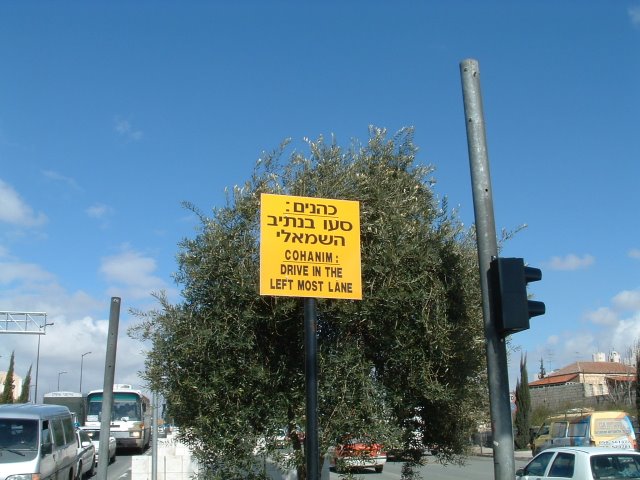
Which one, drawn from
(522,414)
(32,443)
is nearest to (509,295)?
(32,443)

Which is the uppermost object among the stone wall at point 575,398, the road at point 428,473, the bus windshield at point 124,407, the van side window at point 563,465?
the stone wall at point 575,398

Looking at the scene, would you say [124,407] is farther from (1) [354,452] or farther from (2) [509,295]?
(2) [509,295]

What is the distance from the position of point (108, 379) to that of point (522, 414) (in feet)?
124

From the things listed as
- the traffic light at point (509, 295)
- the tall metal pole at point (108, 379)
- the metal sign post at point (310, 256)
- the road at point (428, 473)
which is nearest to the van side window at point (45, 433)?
the tall metal pole at point (108, 379)

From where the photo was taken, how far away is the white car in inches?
440

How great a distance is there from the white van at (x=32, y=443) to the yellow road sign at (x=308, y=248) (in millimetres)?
8485

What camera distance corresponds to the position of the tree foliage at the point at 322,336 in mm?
6727

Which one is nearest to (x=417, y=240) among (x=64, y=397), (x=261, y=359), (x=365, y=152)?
(x=365, y=152)

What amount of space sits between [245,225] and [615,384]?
5718cm

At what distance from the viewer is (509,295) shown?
5676 millimetres

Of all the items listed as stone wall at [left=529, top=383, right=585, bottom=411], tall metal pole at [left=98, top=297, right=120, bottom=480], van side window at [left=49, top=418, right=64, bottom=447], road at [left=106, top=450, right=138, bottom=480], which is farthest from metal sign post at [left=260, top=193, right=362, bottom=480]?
stone wall at [left=529, top=383, right=585, bottom=411]

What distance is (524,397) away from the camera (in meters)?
41.5

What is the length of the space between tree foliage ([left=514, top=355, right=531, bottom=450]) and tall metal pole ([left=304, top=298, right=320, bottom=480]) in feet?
128

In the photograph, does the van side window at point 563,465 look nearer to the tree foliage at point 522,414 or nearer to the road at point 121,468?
the road at point 121,468
